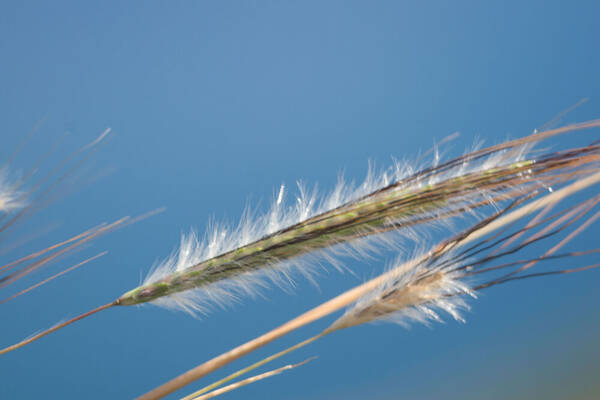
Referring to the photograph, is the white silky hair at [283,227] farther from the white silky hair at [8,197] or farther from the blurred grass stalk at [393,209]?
the white silky hair at [8,197]

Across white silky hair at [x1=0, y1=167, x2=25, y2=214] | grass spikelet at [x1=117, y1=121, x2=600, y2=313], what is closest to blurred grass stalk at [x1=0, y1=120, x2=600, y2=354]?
grass spikelet at [x1=117, y1=121, x2=600, y2=313]

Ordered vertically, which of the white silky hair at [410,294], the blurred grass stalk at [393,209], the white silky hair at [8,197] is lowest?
the white silky hair at [410,294]

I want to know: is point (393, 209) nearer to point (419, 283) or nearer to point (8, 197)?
point (419, 283)

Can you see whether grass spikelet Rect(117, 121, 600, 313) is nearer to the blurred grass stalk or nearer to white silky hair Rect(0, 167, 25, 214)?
the blurred grass stalk

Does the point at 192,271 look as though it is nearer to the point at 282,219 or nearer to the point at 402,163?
the point at 282,219

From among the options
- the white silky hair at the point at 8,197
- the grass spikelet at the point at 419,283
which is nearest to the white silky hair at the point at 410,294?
the grass spikelet at the point at 419,283

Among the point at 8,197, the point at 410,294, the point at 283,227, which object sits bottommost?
the point at 410,294

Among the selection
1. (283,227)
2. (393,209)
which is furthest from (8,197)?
(393,209)
